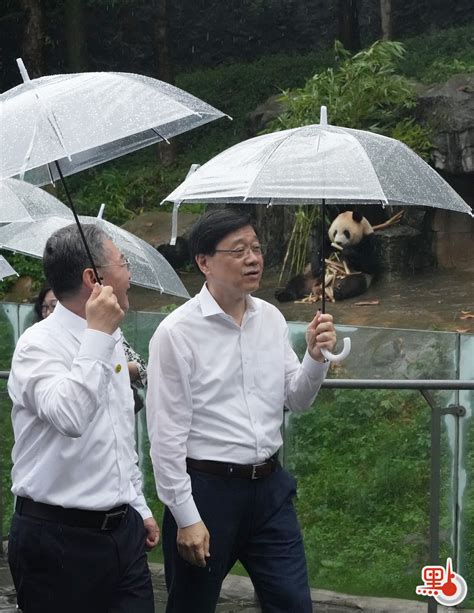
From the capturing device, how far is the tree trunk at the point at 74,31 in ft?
64.0

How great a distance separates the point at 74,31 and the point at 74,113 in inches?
674

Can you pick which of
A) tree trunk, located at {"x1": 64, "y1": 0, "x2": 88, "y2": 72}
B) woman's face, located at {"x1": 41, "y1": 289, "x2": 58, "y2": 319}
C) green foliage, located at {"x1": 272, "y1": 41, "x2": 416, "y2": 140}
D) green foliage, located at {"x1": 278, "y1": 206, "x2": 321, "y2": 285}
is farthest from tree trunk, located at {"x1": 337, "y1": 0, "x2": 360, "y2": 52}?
woman's face, located at {"x1": 41, "y1": 289, "x2": 58, "y2": 319}

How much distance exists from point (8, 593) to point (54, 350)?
2.48 m

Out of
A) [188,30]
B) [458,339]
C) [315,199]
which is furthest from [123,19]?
[315,199]

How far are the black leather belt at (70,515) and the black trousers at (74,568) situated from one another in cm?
1

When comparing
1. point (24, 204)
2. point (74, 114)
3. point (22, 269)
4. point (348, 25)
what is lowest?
point (22, 269)

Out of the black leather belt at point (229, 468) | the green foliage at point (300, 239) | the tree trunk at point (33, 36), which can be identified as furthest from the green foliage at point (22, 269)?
the black leather belt at point (229, 468)

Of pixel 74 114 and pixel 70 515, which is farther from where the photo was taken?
pixel 74 114

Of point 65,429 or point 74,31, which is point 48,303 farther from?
point 74,31

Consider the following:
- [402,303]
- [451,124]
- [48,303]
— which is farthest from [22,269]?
[48,303]

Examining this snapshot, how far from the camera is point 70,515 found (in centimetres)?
300

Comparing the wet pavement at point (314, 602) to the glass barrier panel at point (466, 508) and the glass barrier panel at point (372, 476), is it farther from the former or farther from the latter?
the glass barrier panel at point (466, 508)

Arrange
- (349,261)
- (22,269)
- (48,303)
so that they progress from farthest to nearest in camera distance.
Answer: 1. (22,269)
2. (349,261)
3. (48,303)

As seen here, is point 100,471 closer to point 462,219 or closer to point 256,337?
point 256,337
